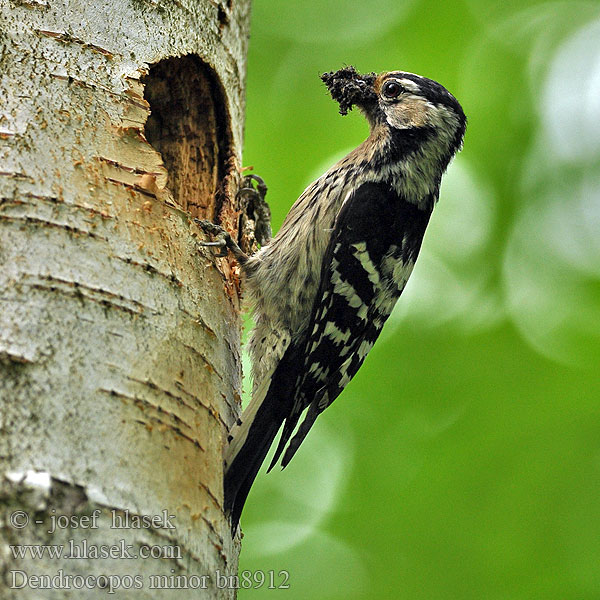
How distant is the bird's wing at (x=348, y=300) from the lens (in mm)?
3615

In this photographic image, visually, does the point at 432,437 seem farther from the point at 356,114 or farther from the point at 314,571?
the point at 356,114

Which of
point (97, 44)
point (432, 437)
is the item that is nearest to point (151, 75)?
point (97, 44)

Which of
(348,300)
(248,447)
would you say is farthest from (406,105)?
(248,447)

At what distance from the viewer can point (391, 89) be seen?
4.40 metres

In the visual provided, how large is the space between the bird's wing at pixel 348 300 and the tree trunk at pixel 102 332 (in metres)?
0.65

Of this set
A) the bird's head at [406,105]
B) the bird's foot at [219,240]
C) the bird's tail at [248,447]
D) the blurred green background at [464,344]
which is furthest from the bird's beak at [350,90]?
the bird's tail at [248,447]

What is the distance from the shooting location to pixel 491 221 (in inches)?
200

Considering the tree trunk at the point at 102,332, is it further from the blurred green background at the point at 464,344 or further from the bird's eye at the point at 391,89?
the blurred green background at the point at 464,344

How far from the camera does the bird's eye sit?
4379 mm

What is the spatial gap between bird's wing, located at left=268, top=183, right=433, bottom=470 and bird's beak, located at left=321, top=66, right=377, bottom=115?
647mm

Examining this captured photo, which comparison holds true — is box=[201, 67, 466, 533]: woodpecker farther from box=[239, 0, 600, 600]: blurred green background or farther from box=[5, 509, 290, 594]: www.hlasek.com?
box=[5, 509, 290, 594]: www.hlasek.com

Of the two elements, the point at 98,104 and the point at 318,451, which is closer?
the point at 98,104

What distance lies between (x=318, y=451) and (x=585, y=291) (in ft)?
5.99

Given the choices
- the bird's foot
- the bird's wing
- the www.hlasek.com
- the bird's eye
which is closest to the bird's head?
the bird's eye
